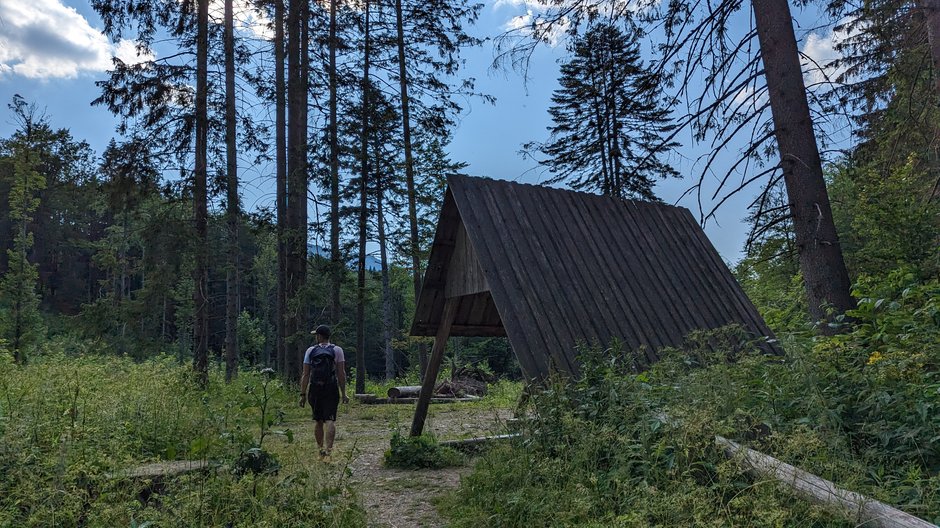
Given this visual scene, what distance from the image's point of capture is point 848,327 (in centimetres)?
666

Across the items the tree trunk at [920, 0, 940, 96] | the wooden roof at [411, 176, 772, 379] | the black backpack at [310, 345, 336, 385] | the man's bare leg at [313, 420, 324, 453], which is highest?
the tree trunk at [920, 0, 940, 96]

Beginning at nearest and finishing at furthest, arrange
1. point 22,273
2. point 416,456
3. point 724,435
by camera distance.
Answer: point 724,435, point 416,456, point 22,273

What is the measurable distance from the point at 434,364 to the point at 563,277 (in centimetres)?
258

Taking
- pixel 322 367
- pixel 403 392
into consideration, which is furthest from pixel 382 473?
pixel 403 392

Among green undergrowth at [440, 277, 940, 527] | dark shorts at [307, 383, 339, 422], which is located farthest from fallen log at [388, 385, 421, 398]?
green undergrowth at [440, 277, 940, 527]

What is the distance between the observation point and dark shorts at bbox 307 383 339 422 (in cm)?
782

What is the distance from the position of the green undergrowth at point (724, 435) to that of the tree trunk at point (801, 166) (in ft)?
2.61

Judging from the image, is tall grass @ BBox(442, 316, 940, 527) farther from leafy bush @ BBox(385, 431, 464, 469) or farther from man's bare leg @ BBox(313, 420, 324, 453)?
man's bare leg @ BBox(313, 420, 324, 453)

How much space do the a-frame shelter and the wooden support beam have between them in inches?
0.7

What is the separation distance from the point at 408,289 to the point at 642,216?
45870 mm

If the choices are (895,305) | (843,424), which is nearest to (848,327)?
(895,305)

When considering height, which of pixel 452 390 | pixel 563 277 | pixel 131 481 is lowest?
pixel 452 390

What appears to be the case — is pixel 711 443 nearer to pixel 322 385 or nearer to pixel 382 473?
pixel 382 473

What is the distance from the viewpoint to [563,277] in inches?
287
